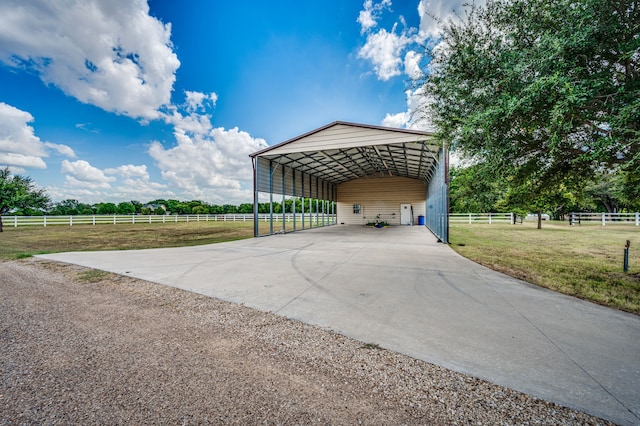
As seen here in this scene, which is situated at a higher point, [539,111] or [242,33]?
[242,33]

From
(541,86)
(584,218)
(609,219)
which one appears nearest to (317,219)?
(541,86)

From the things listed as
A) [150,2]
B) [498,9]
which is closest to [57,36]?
[150,2]

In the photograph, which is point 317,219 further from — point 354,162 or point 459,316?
point 459,316

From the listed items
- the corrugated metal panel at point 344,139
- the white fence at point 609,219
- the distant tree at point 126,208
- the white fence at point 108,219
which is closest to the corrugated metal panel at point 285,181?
the corrugated metal panel at point 344,139

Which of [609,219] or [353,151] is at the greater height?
[353,151]

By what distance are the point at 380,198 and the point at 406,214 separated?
2860 millimetres

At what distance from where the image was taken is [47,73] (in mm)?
14766

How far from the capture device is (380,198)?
77.2 ft

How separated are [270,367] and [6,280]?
6.79 m

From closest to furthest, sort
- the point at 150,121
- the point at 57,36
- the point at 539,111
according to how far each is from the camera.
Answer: the point at 539,111 → the point at 57,36 → the point at 150,121

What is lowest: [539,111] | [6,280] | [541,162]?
[6,280]

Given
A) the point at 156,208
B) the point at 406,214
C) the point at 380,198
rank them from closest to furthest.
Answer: the point at 406,214 < the point at 380,198 < the point at 156,208

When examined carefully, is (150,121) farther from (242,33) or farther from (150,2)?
(242,33)

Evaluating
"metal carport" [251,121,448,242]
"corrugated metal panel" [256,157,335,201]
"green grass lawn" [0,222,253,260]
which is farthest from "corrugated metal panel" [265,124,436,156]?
"green grass lawn" [0,222,253,260]
